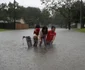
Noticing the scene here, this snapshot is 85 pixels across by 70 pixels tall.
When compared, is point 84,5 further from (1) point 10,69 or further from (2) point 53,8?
(1) point 10,69

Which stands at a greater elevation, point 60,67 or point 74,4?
point 74,4

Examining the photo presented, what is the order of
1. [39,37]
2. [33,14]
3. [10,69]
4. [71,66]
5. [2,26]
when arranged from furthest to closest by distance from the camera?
[33,14], [2,26], [39,37], [71,66], [10,69]

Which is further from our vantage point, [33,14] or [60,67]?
[33,14]

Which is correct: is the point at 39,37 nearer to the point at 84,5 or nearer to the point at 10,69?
the point at 10,69

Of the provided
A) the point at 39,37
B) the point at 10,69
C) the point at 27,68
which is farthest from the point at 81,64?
the point at 39,37

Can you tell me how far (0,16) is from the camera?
98.6 metres

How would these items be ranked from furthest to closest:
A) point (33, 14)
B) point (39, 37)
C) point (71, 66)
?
point (33, 14) < point (39, 37) < point (71, 66)

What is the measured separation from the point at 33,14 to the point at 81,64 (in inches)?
5110

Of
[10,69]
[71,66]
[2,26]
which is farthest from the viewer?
[2,26]

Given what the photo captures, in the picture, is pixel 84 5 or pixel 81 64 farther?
pixel 84 5

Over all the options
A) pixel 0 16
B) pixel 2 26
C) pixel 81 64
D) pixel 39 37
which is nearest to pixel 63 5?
pixel 2 26

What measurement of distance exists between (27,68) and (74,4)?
246ft

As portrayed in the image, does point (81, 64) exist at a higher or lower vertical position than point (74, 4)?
lower

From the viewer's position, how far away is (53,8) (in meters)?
82.1
